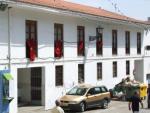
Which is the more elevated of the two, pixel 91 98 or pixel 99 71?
pixel 99 71

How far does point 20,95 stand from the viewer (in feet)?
99.9

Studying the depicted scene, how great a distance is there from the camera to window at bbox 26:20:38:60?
2784 centimetres

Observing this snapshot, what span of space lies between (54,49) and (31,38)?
2772mm

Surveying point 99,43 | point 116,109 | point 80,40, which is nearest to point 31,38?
point 80,40

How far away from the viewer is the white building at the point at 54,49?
2652 cm

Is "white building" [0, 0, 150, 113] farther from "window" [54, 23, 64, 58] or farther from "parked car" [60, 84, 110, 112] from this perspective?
"parked car" [60, 84, 110, 112]

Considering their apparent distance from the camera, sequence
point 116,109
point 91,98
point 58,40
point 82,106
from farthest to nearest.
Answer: point 58,40, point 116,109, point 91,98, point 82,106

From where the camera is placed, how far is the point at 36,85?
98.7 ft

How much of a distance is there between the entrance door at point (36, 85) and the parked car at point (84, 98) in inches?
79.1

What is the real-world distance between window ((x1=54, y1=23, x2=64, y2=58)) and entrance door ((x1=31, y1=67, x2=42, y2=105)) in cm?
173

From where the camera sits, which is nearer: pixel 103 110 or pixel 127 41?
pixel 103 110

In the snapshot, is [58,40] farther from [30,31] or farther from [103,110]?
[103,110]

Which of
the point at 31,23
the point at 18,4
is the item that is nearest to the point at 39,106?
the point at 31,23

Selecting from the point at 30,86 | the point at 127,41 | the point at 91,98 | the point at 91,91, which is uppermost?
the point at 127,41
